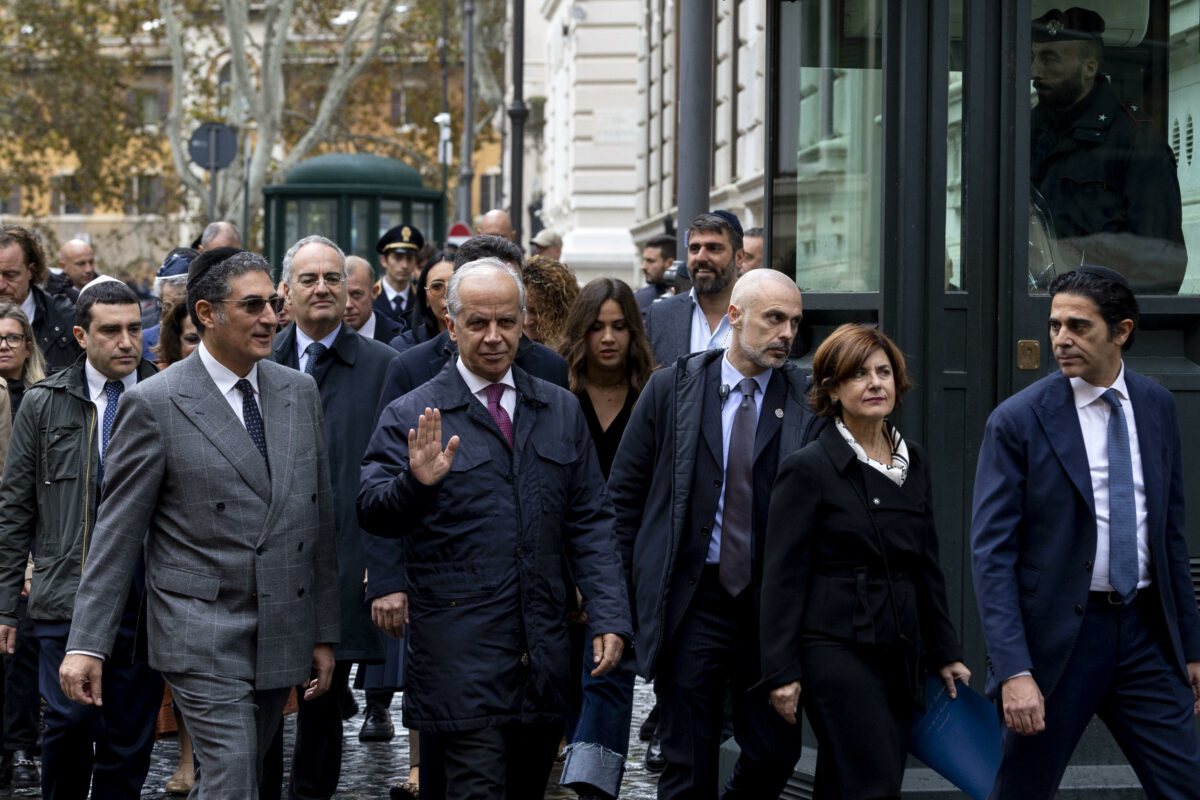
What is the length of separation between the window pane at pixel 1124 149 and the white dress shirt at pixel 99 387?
11.2ft

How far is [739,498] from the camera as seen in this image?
6.38 metres

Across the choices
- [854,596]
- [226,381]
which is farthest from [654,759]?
[226,381]

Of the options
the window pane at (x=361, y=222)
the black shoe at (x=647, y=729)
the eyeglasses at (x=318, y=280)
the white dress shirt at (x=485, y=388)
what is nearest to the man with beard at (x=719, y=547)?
the white dress shirt at (x=485, y=388)

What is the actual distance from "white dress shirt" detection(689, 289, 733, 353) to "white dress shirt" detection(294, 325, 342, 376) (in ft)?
5.84

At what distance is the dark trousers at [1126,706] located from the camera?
18.9ft

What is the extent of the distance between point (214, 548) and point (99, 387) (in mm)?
1807

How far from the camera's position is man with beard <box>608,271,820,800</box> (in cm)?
631

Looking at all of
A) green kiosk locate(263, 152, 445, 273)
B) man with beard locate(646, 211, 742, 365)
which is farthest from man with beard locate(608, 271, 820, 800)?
green kiosk locate(263, 152, 445, 273)

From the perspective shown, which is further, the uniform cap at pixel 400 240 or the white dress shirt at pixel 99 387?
the uniform cap at pixel 400 240

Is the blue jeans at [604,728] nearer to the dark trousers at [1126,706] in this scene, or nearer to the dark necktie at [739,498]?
the dark necktie at [739,498]

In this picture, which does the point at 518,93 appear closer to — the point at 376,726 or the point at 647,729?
the point at 376,726

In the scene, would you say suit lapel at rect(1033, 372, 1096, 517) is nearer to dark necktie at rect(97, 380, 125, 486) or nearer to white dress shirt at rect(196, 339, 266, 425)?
white dress shirt at rect(196, 339, 266, 425)

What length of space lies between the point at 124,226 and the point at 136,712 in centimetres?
7215

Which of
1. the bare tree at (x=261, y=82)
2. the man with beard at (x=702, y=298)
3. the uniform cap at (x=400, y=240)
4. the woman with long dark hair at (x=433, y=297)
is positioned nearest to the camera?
the man with beard at (x=702, y=298)
